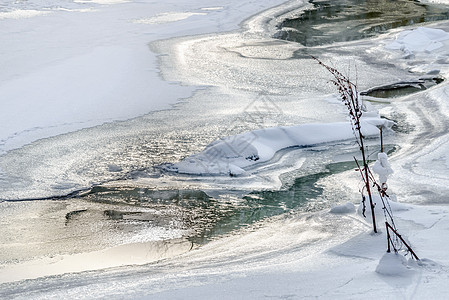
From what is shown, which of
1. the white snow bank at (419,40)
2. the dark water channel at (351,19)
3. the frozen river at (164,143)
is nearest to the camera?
the frozen river at (164,143)

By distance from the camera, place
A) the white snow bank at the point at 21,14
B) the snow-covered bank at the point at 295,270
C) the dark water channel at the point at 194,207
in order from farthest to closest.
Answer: the white snow bank at the point at 21,14, the dark water channel at the point at 194,207, the snow-covered bank at the point at 295,270

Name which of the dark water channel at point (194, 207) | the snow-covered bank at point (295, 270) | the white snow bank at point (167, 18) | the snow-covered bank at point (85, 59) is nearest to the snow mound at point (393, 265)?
the snow-covered bank at point (295, 270)

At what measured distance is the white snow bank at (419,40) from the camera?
1093 cm

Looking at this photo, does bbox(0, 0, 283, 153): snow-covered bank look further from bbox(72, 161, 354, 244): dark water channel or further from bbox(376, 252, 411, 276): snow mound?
bbox(376, 252, 411, 276): snow mound

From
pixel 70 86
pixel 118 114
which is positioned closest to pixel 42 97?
pixel 70 86

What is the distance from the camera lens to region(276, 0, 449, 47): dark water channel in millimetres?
12266

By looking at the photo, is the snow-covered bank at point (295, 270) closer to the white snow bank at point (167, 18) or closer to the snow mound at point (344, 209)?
the snow mound at point (344, 209)

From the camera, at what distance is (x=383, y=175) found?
10.9 ft

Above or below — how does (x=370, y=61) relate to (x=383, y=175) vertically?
below

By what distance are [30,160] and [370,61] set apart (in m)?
6.17

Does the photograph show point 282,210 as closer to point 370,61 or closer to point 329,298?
point 329,298

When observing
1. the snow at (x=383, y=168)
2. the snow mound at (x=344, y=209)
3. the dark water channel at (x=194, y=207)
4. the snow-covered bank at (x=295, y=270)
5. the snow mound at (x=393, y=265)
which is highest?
the snow at (x=383, y=168)

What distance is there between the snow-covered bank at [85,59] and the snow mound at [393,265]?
13.8 ft

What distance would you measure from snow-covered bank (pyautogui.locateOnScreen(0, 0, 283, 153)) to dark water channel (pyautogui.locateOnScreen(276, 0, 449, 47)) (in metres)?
1.38
